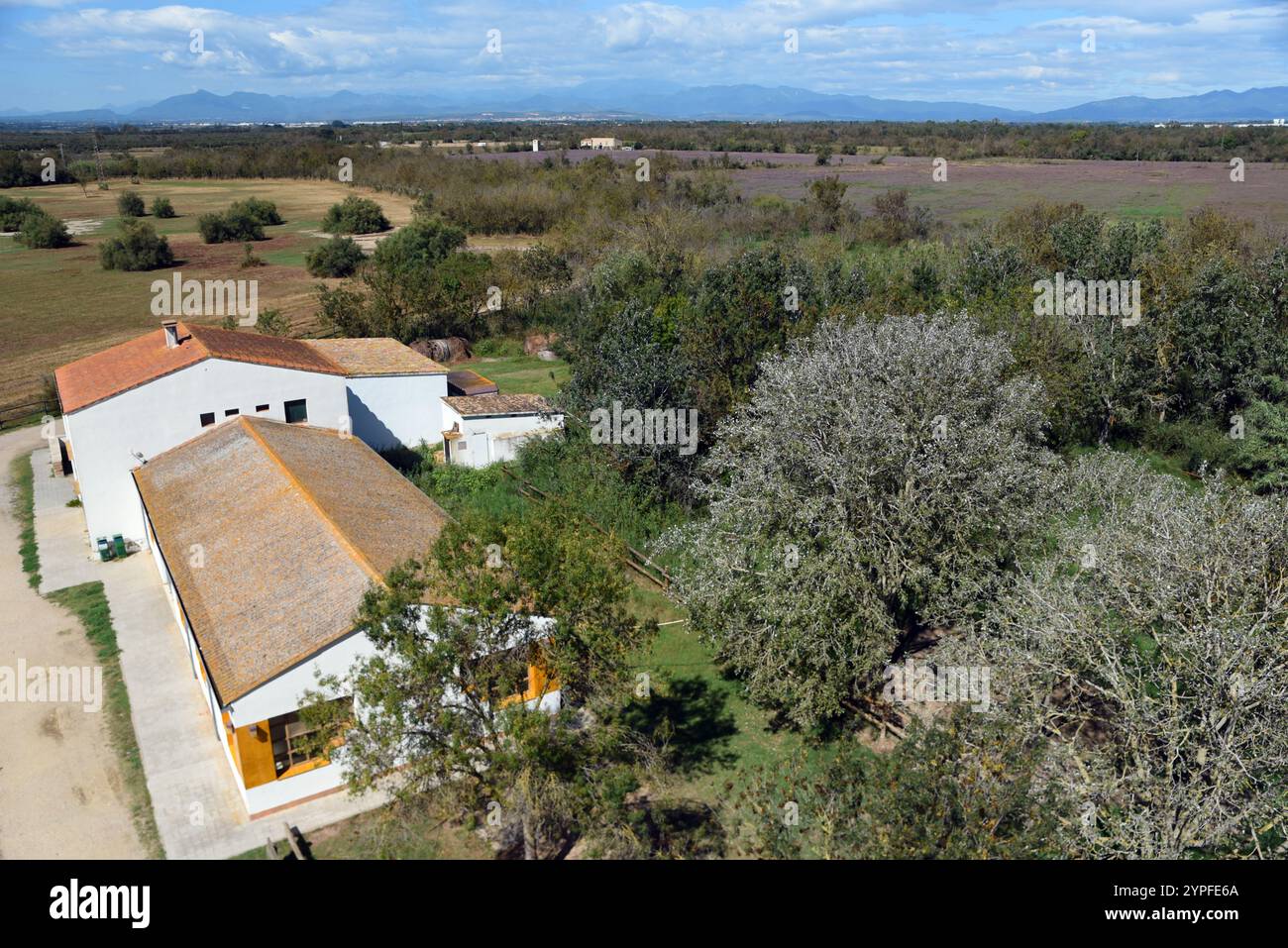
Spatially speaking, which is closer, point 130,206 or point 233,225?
point 233,225

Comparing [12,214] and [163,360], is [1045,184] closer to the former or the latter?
[163,360]

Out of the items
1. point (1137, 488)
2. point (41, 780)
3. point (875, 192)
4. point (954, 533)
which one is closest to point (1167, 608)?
point (954, 533)

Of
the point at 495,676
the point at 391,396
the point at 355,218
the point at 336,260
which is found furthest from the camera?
the point at 355,218

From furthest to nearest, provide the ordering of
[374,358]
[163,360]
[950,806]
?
1. [374,358]
2. [163,360]
3. [950,806]

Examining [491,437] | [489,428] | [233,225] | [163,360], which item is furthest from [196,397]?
[233,225]

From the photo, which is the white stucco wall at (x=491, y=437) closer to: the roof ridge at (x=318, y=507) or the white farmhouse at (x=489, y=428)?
the white farmhouse at (x=489, y=428)

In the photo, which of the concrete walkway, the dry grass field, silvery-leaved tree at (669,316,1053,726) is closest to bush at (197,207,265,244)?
the dry grass field
